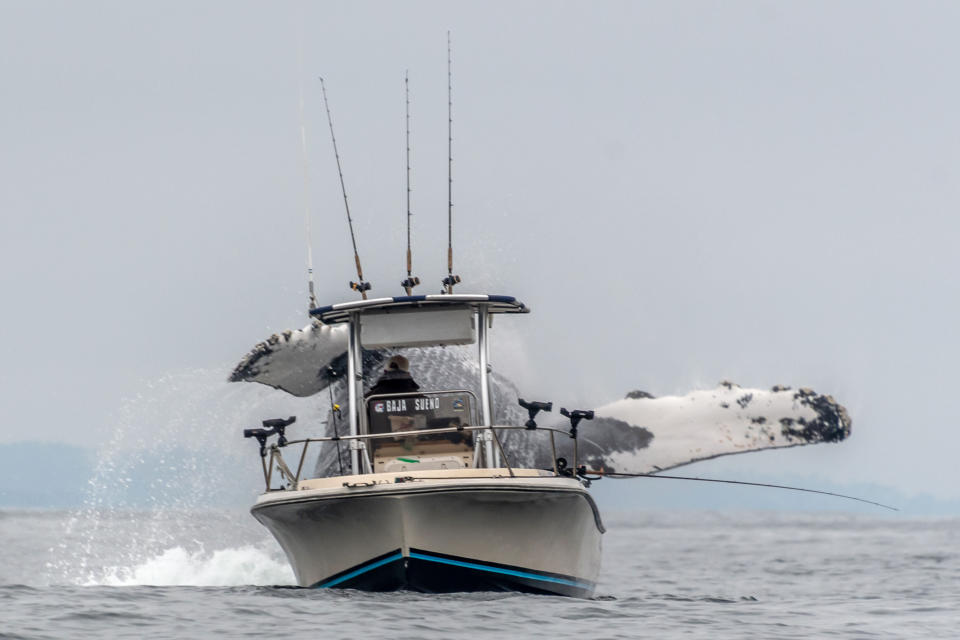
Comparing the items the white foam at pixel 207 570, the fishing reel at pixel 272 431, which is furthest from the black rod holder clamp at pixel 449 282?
the white foam at pixel 207 570

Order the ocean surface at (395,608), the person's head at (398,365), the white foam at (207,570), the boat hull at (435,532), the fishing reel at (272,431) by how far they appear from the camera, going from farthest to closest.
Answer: the white foam at (207,570) → the person's head at (398,365) → the fishing reel at (272,431) → the boat hull at (435,532) → the ocean surface at (395,608)

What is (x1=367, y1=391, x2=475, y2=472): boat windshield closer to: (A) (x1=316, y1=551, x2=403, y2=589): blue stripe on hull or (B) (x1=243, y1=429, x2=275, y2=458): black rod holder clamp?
(B) (x1=243, y1=429, x2=275, y2=458): black rod holder clamp

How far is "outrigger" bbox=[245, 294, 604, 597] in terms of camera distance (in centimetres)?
1623

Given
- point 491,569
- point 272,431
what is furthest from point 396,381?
point 491,569

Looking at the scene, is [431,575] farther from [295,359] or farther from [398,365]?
[295,359]

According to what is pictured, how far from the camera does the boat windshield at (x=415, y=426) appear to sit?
1828 centimetres

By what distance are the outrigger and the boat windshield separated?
0.01m

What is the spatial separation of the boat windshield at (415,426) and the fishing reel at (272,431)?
1364 mm

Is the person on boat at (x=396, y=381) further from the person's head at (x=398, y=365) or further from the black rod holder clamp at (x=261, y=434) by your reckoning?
the black rod holder clamp at (x=261, y=434)

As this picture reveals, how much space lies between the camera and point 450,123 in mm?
20156

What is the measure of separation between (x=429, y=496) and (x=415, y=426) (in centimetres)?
235

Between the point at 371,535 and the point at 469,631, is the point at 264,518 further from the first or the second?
the point at 469,631

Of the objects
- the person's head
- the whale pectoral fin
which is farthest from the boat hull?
the whale pectoral fin

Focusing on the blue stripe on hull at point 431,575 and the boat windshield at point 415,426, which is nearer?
the blue stripe on hull at point 431,575
